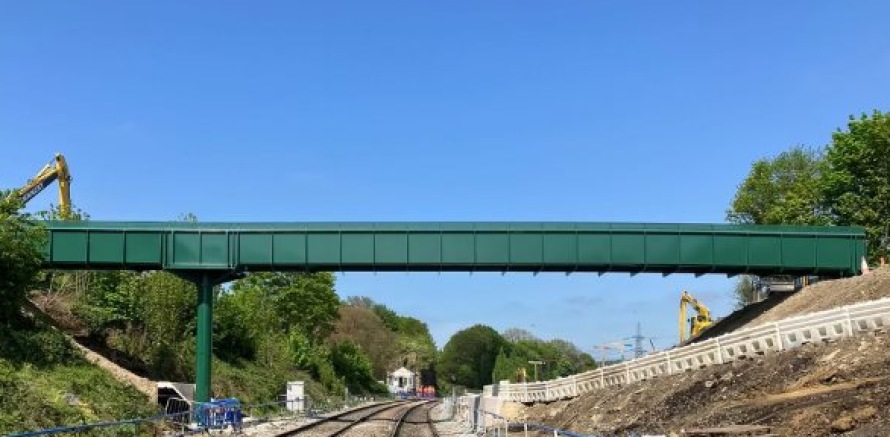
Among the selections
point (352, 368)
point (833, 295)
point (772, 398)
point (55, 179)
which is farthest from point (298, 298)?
point (772, 398)

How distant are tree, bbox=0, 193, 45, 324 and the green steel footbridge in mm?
3761

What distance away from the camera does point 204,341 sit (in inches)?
1763

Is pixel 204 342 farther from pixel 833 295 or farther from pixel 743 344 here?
pixel 833 295

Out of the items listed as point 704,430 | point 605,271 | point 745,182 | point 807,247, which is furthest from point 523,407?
point 745,182

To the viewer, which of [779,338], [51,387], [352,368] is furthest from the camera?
[352,368]

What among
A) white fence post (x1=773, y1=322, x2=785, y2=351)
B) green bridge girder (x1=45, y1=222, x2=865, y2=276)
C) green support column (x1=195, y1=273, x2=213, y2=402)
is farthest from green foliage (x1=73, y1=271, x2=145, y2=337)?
white fence post (x1=773, y1=322, x2=785, y2=351)

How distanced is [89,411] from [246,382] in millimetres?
26987

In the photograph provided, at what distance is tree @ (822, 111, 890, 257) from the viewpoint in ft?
215

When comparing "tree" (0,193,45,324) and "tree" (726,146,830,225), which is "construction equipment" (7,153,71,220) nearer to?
"tree" (0,193,45,324)

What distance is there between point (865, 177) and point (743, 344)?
41.5m

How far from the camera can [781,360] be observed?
26.9 metres

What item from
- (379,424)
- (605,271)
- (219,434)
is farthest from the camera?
(605,271)

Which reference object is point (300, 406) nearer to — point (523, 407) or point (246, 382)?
point (246, 382)

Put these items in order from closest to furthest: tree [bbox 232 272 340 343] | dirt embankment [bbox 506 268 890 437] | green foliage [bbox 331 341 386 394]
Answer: dirt embankment [bbox 506 268 890 437]
tree [bbox 232 272 340 343]
green foliage [bbox 331 341 386 394]
